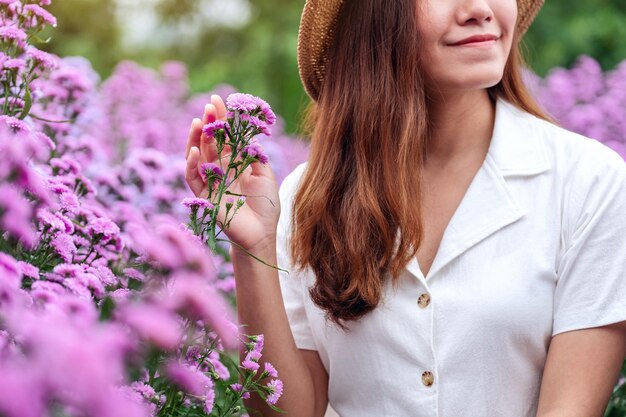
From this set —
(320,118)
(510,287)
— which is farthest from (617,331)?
(320,118)

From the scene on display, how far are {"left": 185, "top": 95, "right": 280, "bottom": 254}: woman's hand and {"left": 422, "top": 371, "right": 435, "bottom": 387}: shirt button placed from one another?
0.37 metres

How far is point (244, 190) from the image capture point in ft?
5.19

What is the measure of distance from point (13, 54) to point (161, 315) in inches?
37.4

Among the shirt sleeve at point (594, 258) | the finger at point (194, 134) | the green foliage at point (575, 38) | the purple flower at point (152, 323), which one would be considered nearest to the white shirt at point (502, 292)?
the shirt sleeve at point (594, 258)

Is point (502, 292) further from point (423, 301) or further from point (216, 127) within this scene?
point (216, 127)

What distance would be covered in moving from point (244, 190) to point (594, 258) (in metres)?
0.62

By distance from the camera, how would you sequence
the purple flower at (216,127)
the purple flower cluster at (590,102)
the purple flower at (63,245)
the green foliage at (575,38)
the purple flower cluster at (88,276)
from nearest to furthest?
the purple flower cluster at (88,276) → the purple flower at (63,245) → the purple flower at (216,127) → the purple flower cluster at (590,102) → the green foliage at (575,38)

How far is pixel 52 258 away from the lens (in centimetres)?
130

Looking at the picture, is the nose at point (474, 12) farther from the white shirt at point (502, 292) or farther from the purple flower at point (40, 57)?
the purple flower at point (40, 57)

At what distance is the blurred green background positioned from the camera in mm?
6453

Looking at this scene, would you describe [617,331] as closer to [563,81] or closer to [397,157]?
[397,157]

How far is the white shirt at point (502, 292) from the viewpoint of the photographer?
1595mm

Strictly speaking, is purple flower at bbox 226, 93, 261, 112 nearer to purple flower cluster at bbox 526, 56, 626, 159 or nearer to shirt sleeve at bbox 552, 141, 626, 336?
shirt sleeve at bbox 552, 141, 626, 336

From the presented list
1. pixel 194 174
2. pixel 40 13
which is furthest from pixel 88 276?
pixel 40 13
